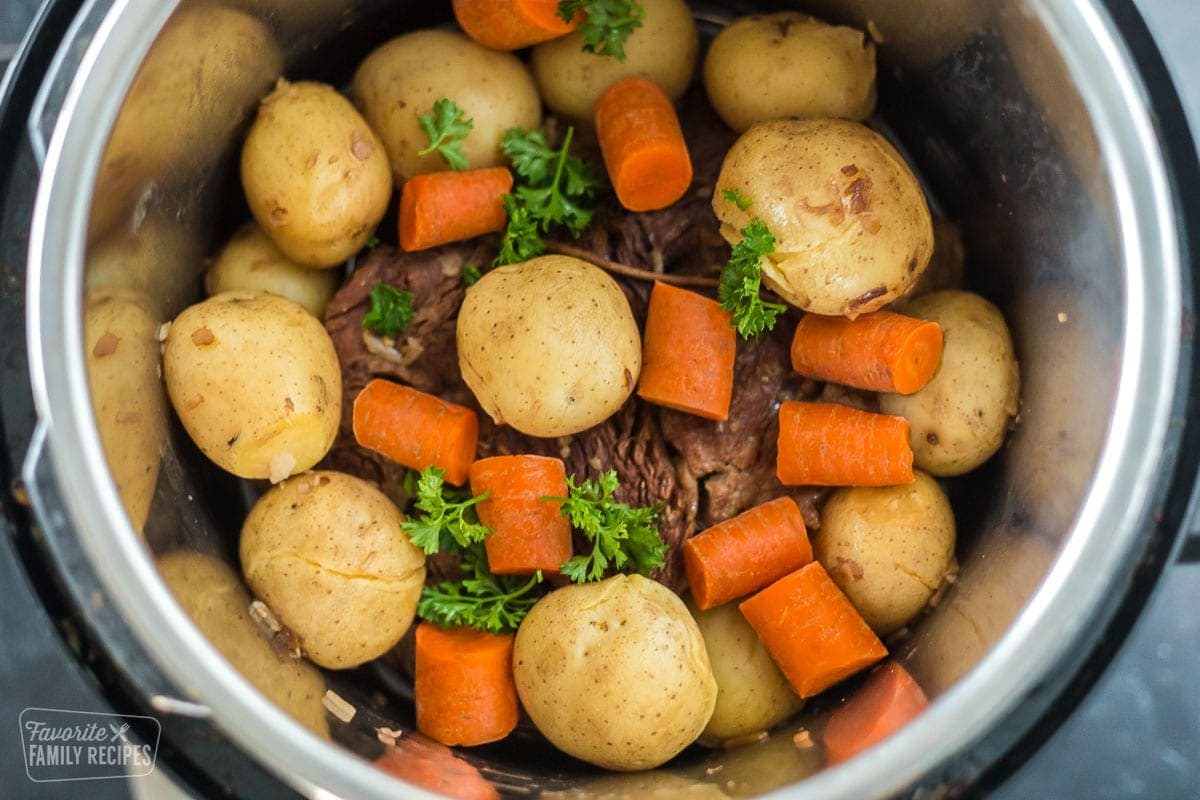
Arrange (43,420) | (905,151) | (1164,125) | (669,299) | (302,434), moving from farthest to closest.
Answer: (905,151)
(669,299)
(302,434)
(1164,125)
(43,420)

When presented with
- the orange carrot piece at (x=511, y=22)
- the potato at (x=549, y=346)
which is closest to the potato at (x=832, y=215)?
the potato at (x=549, y=346)

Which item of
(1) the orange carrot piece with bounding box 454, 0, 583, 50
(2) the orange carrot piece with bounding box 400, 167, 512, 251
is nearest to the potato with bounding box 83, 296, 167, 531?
(2) the orange carrot piece with bounding box 400, 167, 512, 251

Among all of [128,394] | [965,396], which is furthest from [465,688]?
[965,396]

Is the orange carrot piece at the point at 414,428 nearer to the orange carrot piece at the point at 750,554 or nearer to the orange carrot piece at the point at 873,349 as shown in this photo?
the orange carrot piece at the point at 750,554

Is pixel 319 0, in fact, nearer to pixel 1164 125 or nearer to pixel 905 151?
pixel 905 151

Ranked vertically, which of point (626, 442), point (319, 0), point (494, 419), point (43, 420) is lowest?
point (626, 442)

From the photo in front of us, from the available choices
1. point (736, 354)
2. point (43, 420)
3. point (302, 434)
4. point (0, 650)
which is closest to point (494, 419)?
point (302, 434)

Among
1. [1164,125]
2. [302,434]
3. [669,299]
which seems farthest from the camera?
[669,299]

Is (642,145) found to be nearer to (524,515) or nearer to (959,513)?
(524,515)
